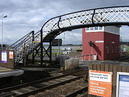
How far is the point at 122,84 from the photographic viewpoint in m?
5.57

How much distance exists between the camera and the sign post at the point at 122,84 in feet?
17.9

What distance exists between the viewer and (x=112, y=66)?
6.09 m

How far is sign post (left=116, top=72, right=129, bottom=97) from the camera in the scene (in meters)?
5.46

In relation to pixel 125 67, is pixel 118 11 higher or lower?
higher

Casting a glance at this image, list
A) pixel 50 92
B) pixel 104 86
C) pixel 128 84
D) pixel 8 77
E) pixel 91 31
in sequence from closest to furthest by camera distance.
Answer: pixel 128 84, pixel 104 86, pixel 50 92, pixel 8 77, pixel 91 31

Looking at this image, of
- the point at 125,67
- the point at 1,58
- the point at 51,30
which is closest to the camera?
the point at 125,67

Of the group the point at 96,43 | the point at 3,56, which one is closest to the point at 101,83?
the point at 3,56

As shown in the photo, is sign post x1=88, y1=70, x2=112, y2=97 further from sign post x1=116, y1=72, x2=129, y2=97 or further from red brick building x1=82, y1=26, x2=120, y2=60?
red brick building x1=82, y1=26, x2=120, y2=60

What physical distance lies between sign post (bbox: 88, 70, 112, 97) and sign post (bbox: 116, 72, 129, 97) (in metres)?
0.46

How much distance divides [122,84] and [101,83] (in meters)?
0.84

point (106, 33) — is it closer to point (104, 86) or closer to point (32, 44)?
point (32, 44)

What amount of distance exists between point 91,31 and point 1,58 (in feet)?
82.4

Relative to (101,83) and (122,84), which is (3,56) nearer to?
(101,83)

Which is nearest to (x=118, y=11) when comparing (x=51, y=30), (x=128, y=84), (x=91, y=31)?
(x=51, y=30)
